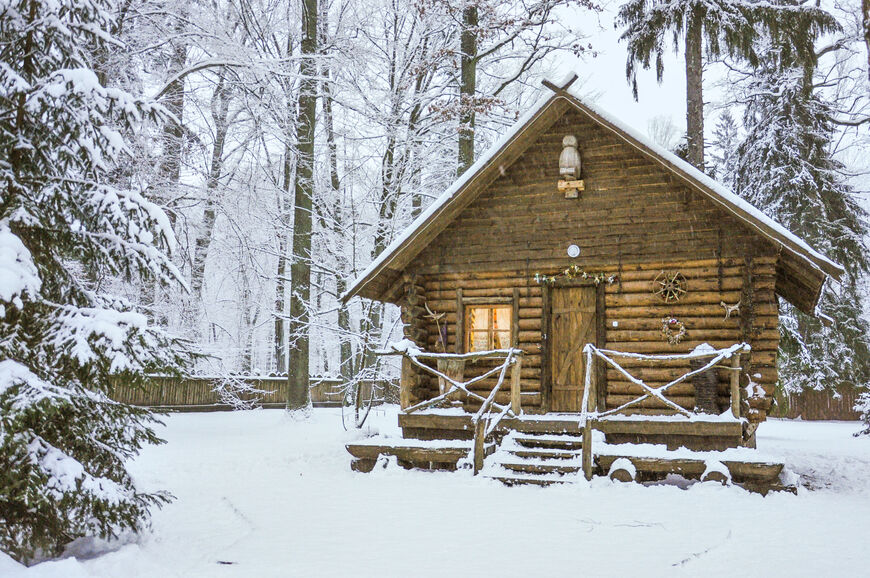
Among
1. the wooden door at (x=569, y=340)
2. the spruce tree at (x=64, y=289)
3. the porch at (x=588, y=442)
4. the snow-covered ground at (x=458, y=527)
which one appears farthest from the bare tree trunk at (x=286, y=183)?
the spruce tree at (x=64, y=289)

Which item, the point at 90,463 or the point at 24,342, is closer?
the point at 24,342

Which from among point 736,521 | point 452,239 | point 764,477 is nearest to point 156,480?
point 452,239

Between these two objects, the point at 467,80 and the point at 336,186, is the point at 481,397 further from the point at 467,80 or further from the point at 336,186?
the point at 336,186

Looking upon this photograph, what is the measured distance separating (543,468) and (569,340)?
3434 mm

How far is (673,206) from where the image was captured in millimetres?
12016

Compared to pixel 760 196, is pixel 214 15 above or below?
above

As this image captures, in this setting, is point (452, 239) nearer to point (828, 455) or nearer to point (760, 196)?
point (828, 455)

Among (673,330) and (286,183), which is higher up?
(286,183)

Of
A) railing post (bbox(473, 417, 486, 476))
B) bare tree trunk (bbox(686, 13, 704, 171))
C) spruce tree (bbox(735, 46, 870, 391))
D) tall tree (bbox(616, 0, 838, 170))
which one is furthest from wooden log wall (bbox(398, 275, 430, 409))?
spruce tree (bbox(735, 46, 870, 391))

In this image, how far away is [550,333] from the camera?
12.9m

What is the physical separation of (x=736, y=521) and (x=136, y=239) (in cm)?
703

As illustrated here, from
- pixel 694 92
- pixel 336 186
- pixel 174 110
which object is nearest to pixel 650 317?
pixel 694 92

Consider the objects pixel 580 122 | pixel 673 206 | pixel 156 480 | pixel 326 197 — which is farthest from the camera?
pixel 326 197

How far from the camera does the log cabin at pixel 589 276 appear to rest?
11.4m
